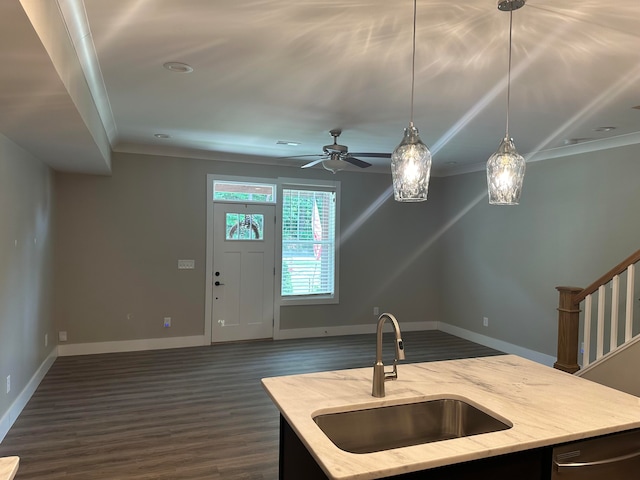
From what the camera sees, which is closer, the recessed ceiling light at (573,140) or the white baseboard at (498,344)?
the recessed ceiling light at (573,140)

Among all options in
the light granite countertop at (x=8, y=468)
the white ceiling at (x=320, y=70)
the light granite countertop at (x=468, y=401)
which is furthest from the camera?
the white ceiling at (x=320, y=70)

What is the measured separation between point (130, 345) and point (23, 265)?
212 cm

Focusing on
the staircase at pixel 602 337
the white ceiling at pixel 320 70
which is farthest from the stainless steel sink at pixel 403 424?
the staircase at pixel 602 337

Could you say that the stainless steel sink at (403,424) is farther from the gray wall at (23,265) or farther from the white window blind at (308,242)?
the white window blind at (308,242)

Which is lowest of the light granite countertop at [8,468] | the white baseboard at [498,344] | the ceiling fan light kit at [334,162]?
the white baseboard at [498,344]

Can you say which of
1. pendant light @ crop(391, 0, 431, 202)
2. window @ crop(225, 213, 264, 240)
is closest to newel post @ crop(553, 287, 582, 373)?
pendant light @ crop(391, 0, 431, 202)

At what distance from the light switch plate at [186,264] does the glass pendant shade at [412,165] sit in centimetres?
457

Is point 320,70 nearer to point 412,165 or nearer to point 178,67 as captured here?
point 178,67

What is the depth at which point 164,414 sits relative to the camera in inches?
151

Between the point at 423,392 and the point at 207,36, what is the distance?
2.15 meters

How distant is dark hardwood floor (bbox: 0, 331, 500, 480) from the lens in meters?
3.01

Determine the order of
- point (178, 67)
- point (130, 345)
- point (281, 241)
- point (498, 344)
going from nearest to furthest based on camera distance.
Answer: point (178, 67) < point (130, 345) < point (498, 344) < point (281, 241)

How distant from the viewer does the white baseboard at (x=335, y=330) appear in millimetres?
6605

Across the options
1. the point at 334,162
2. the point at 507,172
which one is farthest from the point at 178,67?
the point at 507,172
